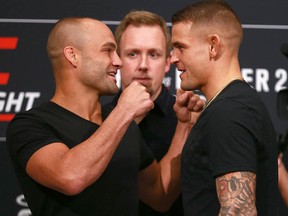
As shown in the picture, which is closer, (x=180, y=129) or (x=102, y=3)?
(x=180, y=129)

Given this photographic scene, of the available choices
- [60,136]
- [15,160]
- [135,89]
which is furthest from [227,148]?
[15,160]

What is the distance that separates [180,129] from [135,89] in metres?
0.34

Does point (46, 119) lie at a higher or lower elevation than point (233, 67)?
lower

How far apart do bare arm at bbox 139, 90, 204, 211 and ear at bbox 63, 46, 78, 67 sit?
379 mm

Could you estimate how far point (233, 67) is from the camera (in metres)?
1.92

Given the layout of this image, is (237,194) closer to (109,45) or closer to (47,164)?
(47,164)

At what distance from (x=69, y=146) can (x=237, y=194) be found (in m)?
0.62

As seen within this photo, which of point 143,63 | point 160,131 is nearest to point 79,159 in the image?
point 160,131

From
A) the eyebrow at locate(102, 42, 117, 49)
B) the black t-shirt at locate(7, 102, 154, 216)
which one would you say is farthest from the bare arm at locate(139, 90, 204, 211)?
the eyebrow at locate(102, 42, 117, 49)

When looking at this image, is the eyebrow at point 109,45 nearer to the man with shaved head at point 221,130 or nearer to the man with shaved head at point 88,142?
the man with shaved head at point 88,142

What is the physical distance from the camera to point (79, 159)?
1.93 m

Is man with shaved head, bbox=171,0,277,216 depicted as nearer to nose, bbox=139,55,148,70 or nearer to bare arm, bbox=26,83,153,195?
bare arm, bbox=26,83,153,195

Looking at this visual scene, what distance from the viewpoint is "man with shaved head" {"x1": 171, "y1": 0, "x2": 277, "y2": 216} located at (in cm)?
169

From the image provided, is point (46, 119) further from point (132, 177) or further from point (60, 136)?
point (132, 177)
